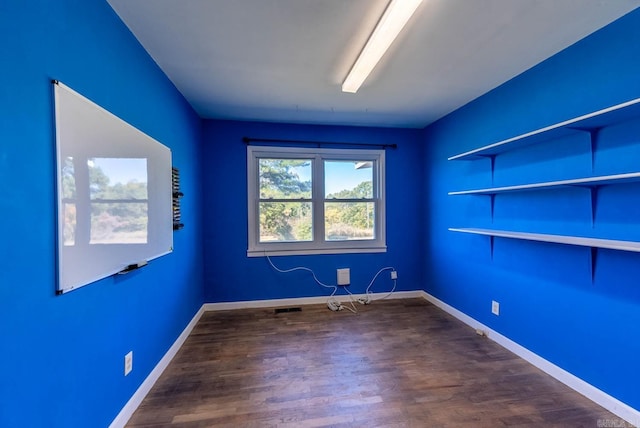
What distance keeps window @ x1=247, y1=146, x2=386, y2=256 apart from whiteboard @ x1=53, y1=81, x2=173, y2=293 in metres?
1.79

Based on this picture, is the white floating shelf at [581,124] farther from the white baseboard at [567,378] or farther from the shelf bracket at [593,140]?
the white baseboard at [567,378]

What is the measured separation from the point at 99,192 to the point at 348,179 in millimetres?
3082

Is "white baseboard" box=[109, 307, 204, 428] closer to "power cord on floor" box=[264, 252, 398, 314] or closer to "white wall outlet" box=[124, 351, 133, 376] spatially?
"white wall outlet" box=[124, 351, 133, 376]

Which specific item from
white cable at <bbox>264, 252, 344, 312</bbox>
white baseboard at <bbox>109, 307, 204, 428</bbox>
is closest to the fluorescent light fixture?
white cable at <bbox>264, 252, 344, 312</bbox>

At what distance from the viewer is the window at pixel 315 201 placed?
12.5 ft

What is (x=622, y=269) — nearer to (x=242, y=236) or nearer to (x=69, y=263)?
(x=69, y=263)

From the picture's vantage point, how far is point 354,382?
211 cm

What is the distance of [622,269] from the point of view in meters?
1.76

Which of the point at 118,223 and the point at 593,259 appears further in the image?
the point at 593,259

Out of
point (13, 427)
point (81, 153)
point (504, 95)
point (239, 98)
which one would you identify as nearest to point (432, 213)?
point (504, 95)

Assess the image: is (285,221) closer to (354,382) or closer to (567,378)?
(354,382)

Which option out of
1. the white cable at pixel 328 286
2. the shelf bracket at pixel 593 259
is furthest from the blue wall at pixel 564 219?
the white cable at pixel 328 286

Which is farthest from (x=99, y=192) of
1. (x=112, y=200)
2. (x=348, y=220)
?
(x=348, y=220)

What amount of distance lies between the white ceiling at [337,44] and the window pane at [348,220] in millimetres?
1498
